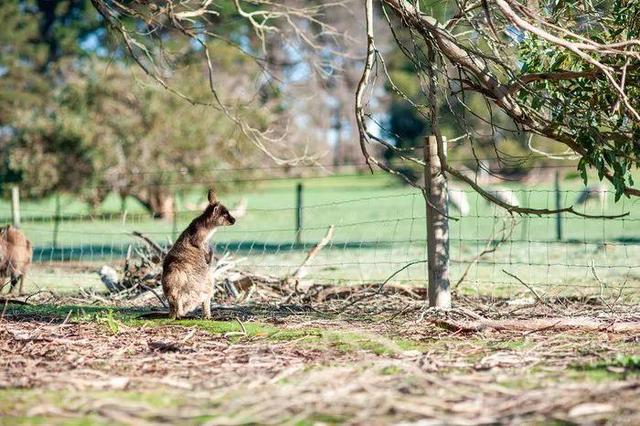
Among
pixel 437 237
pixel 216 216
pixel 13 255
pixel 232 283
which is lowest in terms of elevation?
pixel 232 283

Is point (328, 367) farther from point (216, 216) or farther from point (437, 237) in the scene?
point (216, 216)

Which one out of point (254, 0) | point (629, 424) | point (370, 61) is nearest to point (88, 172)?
point (254, 0)

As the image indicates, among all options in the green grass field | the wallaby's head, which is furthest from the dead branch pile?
the wallaby's head

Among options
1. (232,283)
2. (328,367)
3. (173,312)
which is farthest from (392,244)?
(328,367)

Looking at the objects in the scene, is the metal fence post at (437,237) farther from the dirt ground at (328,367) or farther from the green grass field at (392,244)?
the green grass field at (392,244)

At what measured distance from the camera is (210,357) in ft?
20.8

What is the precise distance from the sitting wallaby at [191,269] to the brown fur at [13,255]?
313 centimetres

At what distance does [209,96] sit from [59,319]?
2093 cm

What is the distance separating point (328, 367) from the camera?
588cm

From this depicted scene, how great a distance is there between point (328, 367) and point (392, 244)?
10119mm

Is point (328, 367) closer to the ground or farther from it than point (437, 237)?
closer to the ground

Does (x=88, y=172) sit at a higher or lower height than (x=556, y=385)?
higher

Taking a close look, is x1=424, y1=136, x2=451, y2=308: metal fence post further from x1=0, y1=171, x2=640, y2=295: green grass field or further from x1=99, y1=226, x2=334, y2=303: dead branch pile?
x1=99, y1=226, x2=334, y2=303: dead branch pile

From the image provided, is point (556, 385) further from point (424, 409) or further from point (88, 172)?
point (88, 172)
